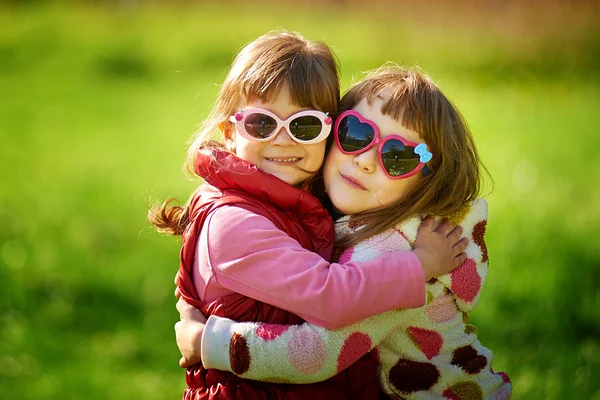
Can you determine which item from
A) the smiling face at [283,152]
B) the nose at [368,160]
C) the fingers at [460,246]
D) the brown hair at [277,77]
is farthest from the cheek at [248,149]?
the fingers at [460,246]

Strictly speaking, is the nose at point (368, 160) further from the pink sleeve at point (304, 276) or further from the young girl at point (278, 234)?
the pink sleeve at point (304, 276)

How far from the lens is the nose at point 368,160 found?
2.88 metres

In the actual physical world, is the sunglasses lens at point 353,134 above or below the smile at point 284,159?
above

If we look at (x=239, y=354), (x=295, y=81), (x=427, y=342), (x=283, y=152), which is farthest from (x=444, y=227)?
(x=239, y=354)

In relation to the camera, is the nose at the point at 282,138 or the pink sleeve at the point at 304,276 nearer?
the pink sleeve at the point at 304,276

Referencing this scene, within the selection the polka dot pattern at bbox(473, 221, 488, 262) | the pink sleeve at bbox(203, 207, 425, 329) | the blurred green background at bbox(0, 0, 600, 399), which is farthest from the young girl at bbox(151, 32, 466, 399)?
the blurred green background at bbox(0, 0, 600, 399)

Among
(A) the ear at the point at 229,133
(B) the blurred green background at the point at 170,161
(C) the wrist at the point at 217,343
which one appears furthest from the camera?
(B) the blurred green background at the point at 170,161

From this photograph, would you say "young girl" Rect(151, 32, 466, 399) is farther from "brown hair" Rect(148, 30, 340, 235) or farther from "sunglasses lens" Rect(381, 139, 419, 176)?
"sunglasses lens" Rect(381, 139, 419, 176)

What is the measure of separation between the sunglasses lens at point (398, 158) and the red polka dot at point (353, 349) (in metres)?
0.59

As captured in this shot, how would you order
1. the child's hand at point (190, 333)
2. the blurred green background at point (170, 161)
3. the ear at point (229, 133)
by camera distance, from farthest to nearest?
the blurred green background at point (170, 161)
the ear at point (229, 133)
the child's hand at point (190, 333)

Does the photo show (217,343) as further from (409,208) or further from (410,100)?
(410,100)

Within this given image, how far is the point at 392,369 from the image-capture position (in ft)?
9.60

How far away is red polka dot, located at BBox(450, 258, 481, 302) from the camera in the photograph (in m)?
2.92

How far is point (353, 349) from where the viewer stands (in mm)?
2703
